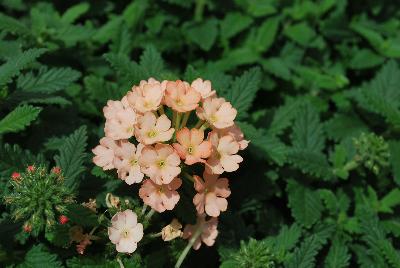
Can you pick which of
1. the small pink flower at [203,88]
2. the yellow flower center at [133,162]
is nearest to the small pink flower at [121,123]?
→ the yellow flower center at [133,162]

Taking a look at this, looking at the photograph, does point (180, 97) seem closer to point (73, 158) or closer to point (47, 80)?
point (73, 158)

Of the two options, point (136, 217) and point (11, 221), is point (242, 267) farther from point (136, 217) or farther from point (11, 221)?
point (11, 221)

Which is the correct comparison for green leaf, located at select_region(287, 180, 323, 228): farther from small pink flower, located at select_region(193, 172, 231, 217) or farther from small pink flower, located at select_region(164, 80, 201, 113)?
small pink flower, located at select_region(164, 80, 201, 113)

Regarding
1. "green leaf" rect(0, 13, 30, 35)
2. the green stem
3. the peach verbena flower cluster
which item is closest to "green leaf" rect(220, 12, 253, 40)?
the green stem

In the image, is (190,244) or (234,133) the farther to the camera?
(190,244)

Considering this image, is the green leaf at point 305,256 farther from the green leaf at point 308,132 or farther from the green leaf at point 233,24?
the green leaf at point 233,24

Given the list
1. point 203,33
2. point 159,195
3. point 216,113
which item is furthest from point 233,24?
point 159,195
